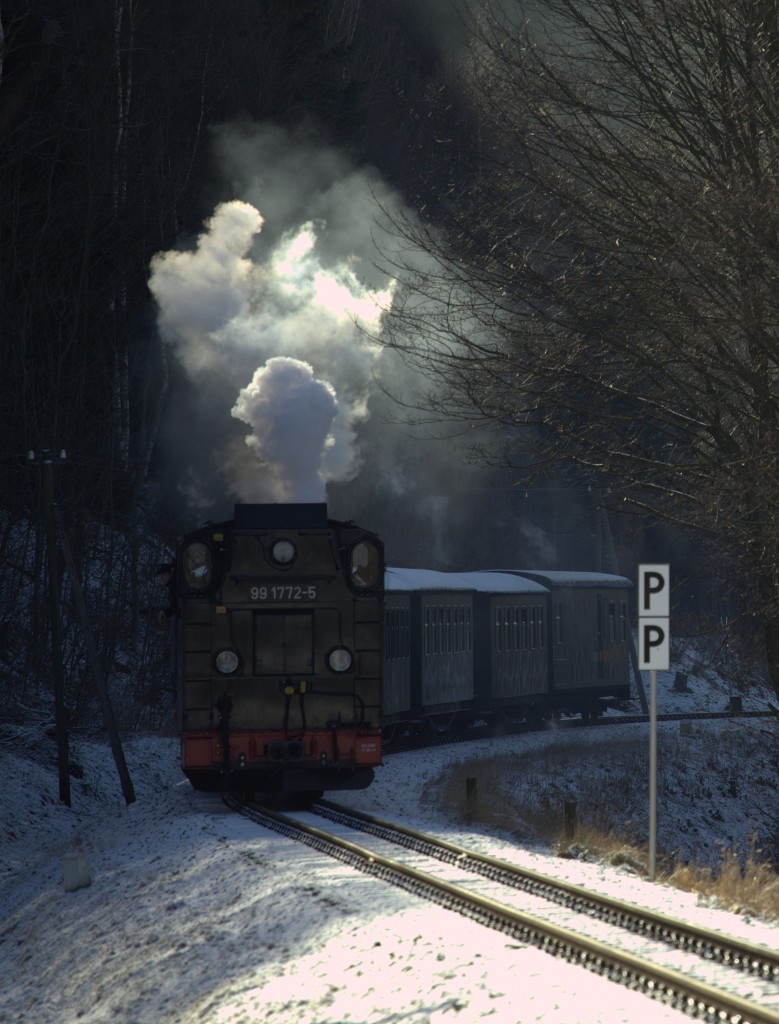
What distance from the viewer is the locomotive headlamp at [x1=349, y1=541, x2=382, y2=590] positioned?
16719mm

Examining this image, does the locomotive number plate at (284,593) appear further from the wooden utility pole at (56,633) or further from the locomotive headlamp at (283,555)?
the wooden utility pole at (56,633)

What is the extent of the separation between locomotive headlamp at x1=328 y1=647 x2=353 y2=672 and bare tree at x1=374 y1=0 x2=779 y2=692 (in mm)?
3114

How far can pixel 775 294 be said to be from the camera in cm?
1451

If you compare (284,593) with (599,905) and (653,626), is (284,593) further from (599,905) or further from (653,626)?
→ (599,905)

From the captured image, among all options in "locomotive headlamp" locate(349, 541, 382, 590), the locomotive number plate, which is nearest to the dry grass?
"locomotive headlamp" locate(349, 541, 382, 590)

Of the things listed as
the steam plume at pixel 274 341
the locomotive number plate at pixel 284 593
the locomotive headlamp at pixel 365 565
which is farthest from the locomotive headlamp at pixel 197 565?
the steam plume at pixel 274 341

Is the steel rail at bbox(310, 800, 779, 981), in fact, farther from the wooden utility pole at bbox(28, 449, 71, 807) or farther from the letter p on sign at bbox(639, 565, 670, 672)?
the wooden utility pole at bbox(28, 449, 71, 807)

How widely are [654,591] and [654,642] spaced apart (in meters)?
0.48

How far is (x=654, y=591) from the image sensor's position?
13.1m

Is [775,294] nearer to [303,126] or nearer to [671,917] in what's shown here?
[671,917]

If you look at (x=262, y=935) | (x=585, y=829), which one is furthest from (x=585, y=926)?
(x=585, y=829)

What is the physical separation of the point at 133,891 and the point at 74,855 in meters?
1.62

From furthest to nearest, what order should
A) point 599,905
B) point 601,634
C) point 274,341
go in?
1. point 601,634
2. point 274,341
3. point 599,905

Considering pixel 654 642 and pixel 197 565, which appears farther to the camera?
pixel 197 565
